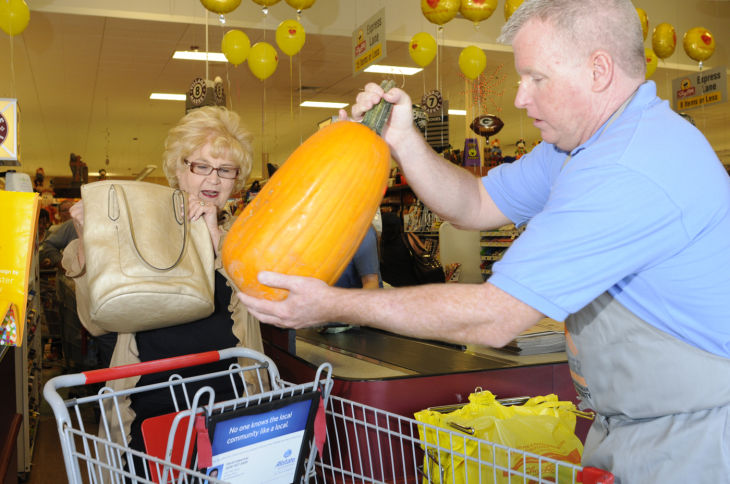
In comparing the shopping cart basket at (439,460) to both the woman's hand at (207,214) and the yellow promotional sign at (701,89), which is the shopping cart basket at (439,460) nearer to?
the woman's hand at (207,214)

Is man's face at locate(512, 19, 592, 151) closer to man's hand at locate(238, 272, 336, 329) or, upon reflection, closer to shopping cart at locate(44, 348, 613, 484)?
man's hand at locate(238, 272, 336, 329)

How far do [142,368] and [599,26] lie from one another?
120 centimetres

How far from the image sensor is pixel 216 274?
6.97 feet

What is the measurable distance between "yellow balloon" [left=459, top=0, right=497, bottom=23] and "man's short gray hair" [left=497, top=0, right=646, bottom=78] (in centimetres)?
596

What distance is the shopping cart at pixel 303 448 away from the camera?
1.22 metres

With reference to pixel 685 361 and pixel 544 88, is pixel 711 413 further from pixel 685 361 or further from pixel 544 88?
A: pixel 544 88

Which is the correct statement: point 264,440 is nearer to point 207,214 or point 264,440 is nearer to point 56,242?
point 207,214

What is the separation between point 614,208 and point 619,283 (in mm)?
189

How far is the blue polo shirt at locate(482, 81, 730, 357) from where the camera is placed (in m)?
1.05

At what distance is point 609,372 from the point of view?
1199 millimetres

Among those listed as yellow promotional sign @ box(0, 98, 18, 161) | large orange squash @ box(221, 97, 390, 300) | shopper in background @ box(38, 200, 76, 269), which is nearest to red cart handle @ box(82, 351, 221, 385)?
large orange squash @ box(221, 97, 390, 300)

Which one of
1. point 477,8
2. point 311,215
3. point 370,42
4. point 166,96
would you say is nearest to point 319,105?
point 166,96

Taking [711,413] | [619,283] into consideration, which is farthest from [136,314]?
[711,413]

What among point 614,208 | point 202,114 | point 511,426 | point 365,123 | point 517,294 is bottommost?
point 511,426
